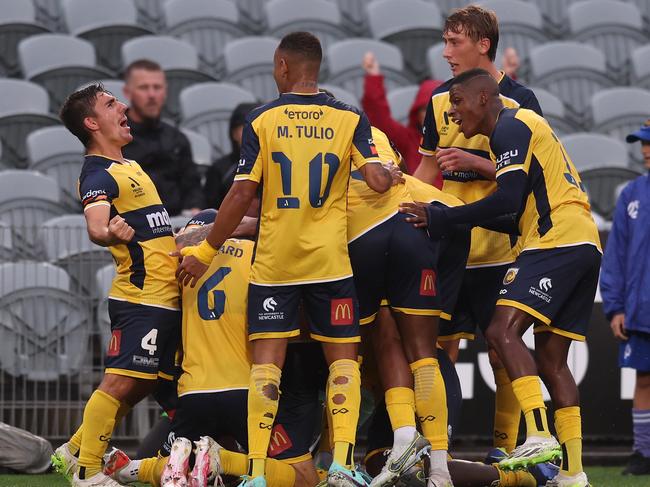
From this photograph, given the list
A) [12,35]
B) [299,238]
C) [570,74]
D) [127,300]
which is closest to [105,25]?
[12,35]

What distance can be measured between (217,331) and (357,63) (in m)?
6.47

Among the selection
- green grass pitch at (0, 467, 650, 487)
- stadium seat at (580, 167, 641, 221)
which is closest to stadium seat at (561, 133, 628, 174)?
stadium seat at (580, 167, 641, 221)

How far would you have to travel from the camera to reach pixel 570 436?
6.05 meters

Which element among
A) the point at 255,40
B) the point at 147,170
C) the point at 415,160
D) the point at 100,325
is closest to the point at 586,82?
the point at 255,40

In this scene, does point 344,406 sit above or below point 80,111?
below

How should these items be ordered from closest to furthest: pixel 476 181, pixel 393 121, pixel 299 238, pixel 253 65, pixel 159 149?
pixel 299 238 < pixel 476 181 < pixel 159 149 < pixel 393 121 < pixel 253 65

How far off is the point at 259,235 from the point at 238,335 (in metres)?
0.50

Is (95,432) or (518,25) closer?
(95,432)

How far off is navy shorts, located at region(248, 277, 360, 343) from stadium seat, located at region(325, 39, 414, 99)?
623 cm

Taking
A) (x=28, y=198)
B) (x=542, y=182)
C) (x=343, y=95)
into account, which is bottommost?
(x=542, y=182)

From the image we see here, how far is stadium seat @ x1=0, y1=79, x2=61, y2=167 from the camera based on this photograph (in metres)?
10.6

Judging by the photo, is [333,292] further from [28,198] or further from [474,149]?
[28,198]

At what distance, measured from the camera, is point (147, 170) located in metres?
8.88

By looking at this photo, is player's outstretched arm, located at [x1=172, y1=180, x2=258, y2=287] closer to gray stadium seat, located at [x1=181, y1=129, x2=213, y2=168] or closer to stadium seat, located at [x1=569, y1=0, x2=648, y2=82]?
gray stadium seat, located at [x1=181, y1=129, x2=213, y2=168]
